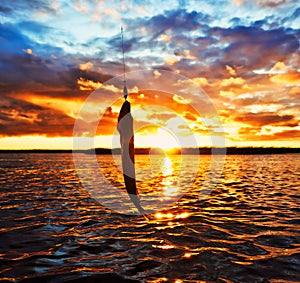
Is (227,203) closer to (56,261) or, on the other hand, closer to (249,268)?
(249,268)

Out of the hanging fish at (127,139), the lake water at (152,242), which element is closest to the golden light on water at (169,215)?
the lake water at (152,242)

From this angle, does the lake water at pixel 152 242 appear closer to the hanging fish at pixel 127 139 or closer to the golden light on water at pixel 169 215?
the golden light on water at pixel 169 215

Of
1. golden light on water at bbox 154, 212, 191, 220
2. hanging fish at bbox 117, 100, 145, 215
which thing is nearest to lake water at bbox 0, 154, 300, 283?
golden light on water at bbox 154, 212, 191, 220

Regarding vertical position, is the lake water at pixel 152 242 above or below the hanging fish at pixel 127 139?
below

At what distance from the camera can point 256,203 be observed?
14.6m

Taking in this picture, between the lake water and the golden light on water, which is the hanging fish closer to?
the lake water

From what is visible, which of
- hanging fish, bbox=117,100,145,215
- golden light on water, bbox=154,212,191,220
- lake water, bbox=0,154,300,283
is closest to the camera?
lake water, bbox=0,154,300,283

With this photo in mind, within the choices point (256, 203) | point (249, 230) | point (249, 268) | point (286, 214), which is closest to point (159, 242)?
point (249, 268)

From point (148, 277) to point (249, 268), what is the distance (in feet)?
8.61

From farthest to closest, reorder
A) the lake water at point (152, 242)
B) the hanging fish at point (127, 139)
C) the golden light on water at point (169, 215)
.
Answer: the golden light on water at point (169, 215), the hanging fish at point (127, 139), the lake water at point (152, 242)

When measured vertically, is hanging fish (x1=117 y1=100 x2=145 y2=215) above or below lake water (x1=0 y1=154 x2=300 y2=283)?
above

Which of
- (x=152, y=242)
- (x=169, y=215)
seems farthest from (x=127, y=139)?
(x=169, y=215)

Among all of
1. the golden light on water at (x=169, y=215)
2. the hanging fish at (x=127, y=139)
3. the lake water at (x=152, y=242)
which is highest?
the hanging fish at (x=127, y=139)

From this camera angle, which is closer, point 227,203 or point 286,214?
point 286,214
